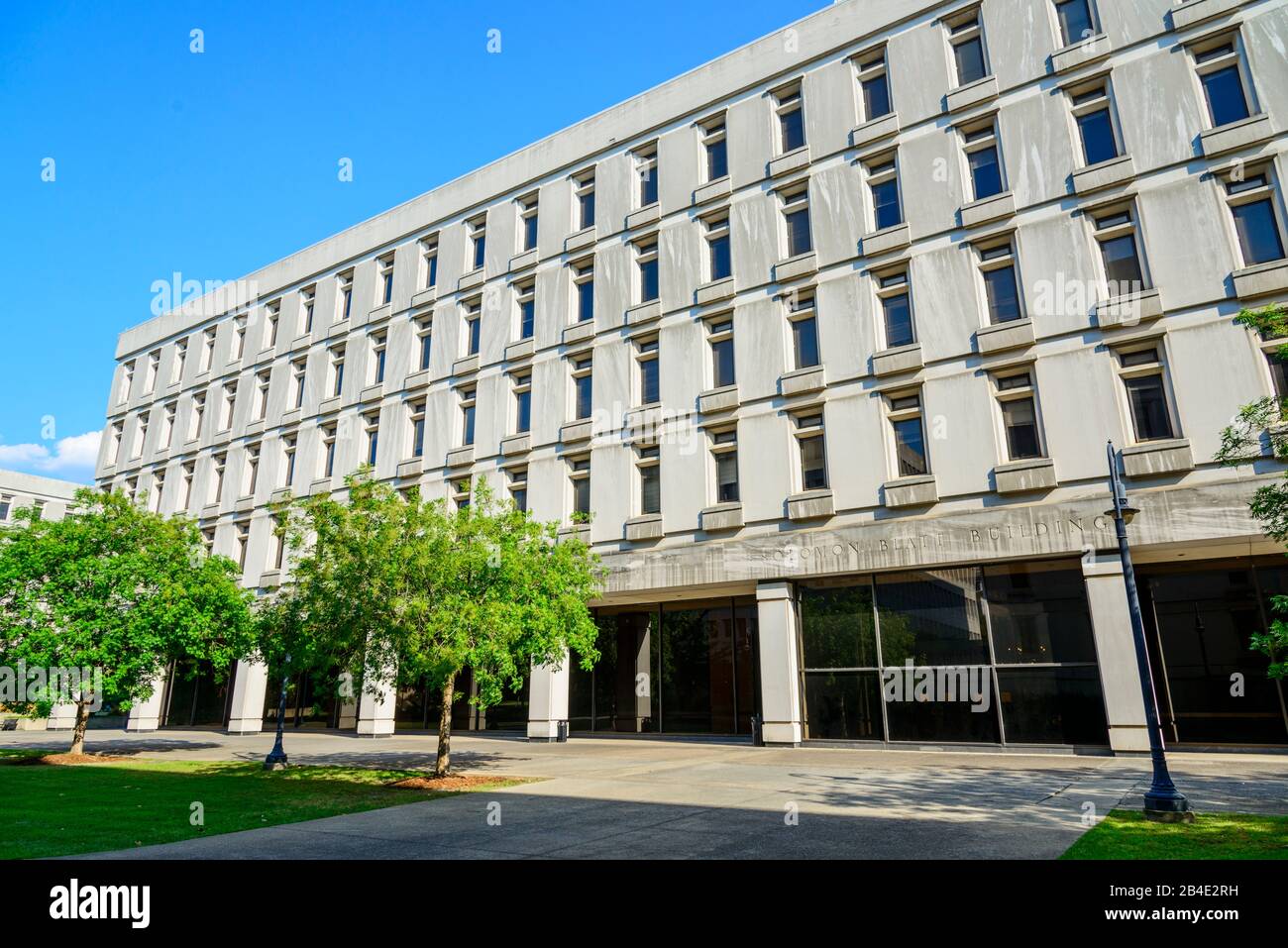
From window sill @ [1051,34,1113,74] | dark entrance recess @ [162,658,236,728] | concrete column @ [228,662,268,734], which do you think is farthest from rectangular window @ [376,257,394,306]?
window sill @ [1051,34,1113,74]

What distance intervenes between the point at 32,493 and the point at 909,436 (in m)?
77.0

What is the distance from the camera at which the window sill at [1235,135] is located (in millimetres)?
18344

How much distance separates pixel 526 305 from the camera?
102ft

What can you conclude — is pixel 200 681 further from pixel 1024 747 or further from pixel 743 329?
pixel 1024 747

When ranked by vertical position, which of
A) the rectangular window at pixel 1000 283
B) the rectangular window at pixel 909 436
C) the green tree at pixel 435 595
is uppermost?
the rectangular window at pixel 1000 283

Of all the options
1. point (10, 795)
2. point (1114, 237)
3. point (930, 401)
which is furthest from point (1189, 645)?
point (10, 795)

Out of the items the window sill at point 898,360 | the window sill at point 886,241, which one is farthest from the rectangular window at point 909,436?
the window sill at point 886,241

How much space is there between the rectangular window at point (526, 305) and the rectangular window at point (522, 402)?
1.80 m

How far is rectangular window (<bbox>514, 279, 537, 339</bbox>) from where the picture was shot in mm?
30781

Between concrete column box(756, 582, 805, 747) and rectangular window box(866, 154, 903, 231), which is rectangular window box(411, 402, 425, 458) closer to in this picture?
concrete column box(756, 582, 805, 747)

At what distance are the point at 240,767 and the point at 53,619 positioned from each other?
7770 millimetres

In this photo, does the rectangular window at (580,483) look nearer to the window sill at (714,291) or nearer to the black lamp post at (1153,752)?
the window sill at (714,291)

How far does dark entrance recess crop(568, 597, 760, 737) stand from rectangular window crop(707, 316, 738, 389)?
7.51m
